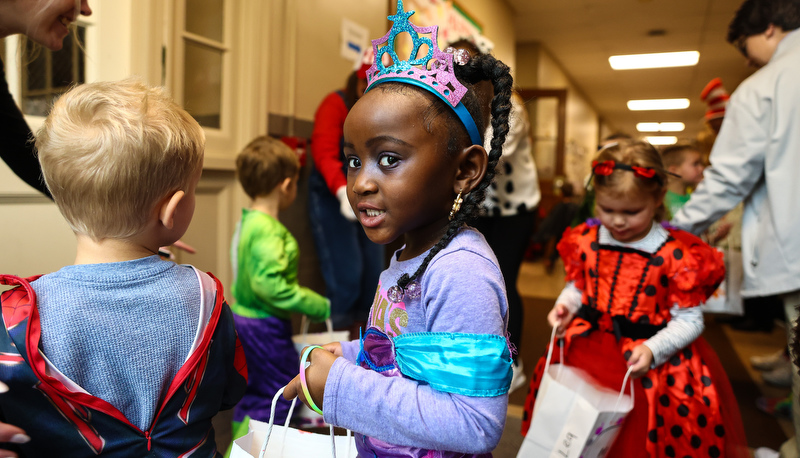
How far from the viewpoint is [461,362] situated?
79 cm

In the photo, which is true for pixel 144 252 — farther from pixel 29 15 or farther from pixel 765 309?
pixel 765 309

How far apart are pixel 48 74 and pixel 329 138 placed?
1.32 meters

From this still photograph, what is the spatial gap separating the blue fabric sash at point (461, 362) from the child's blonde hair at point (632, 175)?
113cm

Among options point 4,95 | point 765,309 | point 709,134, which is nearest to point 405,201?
point 4,95

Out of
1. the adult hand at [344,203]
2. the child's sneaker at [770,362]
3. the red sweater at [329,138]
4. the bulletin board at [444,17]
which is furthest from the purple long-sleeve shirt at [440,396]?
the child's sneaker at [770,362]

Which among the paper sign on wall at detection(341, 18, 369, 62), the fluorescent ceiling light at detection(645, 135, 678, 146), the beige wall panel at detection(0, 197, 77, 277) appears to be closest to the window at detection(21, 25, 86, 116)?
the beige wall panel at detection(0, 197, 77, 277)

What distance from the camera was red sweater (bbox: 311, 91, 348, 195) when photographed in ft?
9.46

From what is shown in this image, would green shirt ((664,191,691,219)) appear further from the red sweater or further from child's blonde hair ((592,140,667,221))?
the red sweater

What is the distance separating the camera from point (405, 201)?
2.97 ft

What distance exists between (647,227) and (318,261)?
83.5 inches

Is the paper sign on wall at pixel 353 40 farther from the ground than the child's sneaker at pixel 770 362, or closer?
farther from the ground

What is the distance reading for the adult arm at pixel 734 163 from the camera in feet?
6.46

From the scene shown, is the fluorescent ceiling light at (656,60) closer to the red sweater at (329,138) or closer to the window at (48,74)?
the red sweater at (329,138)

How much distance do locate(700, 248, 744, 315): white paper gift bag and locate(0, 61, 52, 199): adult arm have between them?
2.78 meters
